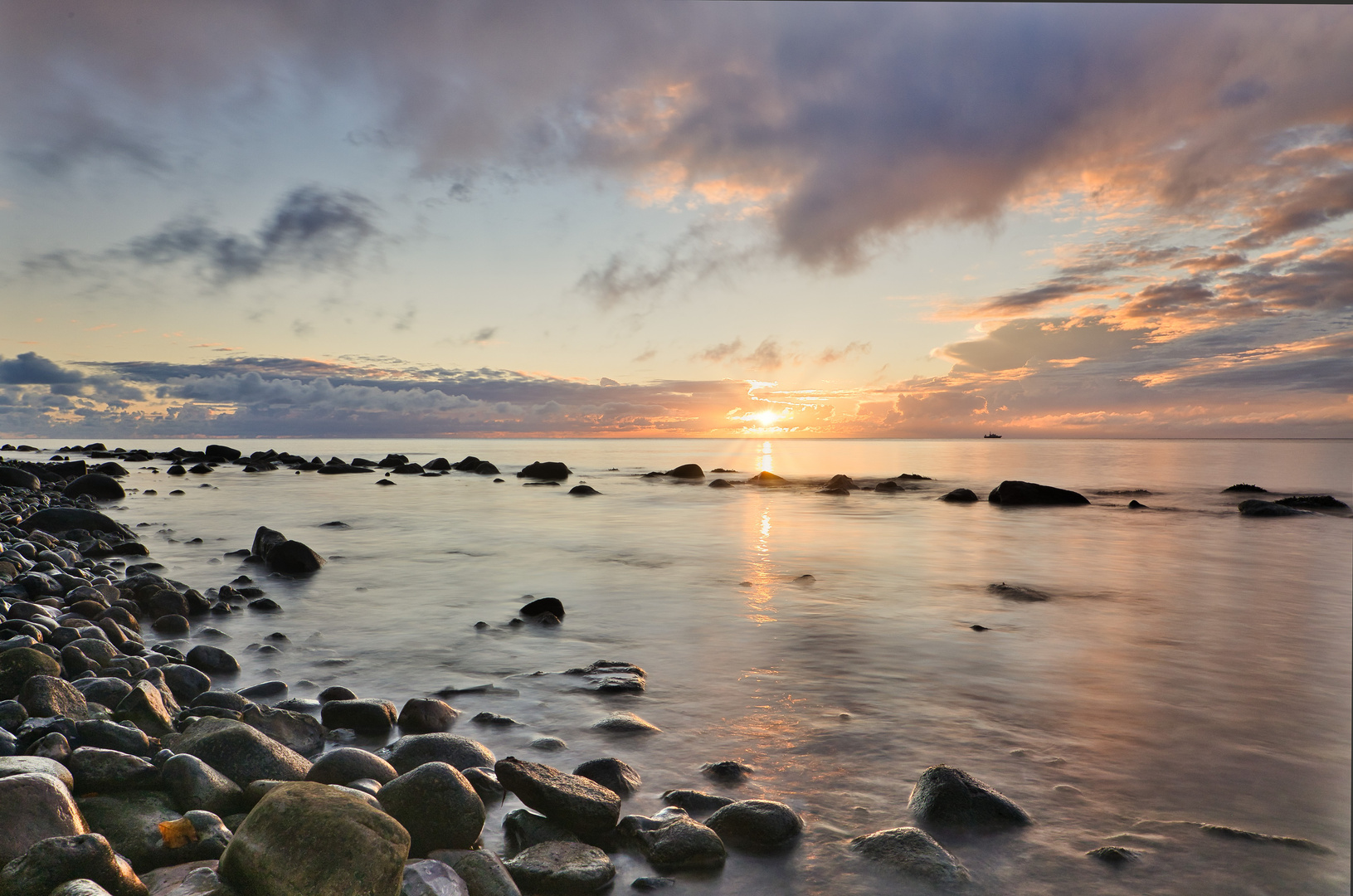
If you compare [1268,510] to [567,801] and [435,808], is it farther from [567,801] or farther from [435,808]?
[435,808]

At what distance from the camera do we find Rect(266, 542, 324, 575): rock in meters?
12.3

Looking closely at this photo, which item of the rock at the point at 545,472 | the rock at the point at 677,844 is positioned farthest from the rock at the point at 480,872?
the rock at the point at 545,472

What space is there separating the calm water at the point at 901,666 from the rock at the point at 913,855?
0.33 feet

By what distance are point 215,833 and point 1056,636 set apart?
Answer: 9.15m

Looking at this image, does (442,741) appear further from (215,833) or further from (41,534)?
(41,534)

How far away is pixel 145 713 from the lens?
449 cm

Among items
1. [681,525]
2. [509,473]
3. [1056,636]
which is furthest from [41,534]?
[509,473]

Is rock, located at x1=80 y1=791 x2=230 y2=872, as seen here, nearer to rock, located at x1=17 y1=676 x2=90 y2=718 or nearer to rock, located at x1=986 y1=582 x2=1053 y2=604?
rock, located at x1=17 y1=676 x2=90 y2=718

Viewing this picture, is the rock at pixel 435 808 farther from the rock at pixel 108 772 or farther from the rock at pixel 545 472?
the rock at pixel 545 472

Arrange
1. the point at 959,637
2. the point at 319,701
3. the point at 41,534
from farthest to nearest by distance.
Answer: the point at 41,534 < the point at 959,637 < the point at 319,701

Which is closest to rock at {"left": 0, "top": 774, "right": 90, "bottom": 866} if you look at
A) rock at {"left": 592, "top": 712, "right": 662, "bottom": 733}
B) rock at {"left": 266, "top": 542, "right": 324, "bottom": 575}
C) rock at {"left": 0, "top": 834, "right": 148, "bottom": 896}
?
rock at {"left": 0, "top": 834, "right": 148, "bottom": 896}

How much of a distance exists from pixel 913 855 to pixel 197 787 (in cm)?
364

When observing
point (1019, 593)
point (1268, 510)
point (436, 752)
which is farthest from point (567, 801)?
point (1268, 510)

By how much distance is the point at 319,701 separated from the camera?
6039mm
